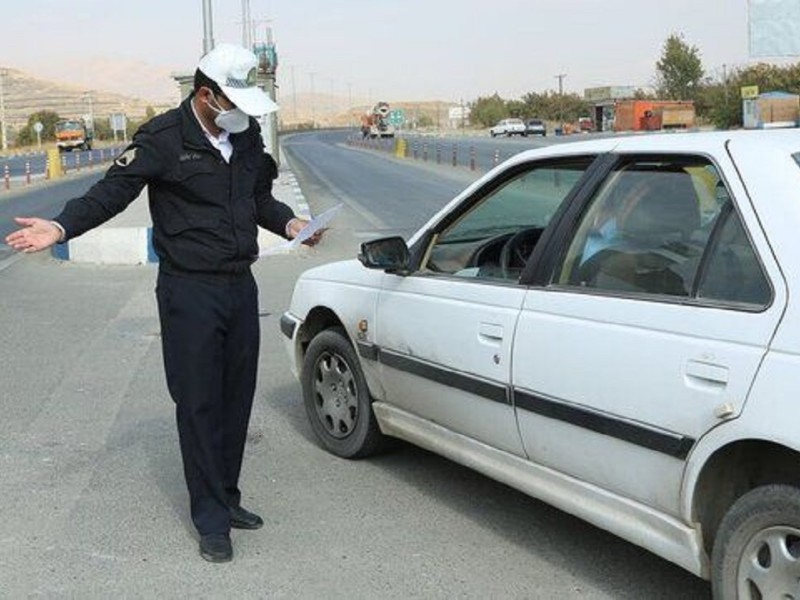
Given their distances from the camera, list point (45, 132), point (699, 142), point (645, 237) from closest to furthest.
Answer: point (699, 142) < point (645, 237) < point (45, 132)

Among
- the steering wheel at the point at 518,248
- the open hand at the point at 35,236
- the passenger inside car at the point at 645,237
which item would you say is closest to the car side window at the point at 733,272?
the passenger inside car at the point at 645,237

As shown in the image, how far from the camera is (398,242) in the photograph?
14.7ft

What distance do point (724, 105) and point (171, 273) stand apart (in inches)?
2110

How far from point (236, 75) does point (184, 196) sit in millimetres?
505

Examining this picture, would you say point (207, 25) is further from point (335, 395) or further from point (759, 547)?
point (759, 547)

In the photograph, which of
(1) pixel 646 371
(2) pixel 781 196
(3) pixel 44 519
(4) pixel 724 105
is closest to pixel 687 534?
(1) pixel 646 371

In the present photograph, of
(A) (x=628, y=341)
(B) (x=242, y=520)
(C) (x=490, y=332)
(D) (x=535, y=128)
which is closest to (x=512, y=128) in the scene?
(D) (x=535, y=128)

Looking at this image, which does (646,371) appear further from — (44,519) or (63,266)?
(63,266)

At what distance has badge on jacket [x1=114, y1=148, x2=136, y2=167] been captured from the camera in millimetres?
3838

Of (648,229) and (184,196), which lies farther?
(184,196)

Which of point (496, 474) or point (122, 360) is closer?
point (496, 474)

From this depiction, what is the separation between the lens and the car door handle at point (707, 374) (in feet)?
9.65

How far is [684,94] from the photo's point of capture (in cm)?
8769

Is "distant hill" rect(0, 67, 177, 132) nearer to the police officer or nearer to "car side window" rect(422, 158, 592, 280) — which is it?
"car side window" rect(422, 158, 592, 280)
